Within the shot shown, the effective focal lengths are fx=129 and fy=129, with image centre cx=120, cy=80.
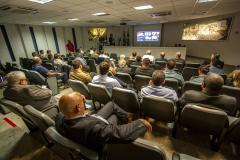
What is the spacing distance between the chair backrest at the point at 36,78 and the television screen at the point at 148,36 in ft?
29.6

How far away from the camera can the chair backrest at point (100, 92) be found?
7.22 ft

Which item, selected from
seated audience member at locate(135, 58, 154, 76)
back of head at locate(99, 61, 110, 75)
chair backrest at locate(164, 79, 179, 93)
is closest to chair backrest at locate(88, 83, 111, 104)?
back of head at locate(99, 61, 110, 75)

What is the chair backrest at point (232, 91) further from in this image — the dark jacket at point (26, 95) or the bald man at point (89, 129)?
the dark jacket at point (26, 95)

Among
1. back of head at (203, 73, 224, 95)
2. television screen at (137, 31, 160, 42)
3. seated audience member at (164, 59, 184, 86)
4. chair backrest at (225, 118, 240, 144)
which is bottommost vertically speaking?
chair backrest at (225, 118, 240, 144)

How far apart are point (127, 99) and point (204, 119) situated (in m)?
1.02

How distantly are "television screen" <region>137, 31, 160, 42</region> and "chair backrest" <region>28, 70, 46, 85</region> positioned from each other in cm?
901

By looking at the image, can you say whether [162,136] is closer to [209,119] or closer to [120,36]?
[209,119]

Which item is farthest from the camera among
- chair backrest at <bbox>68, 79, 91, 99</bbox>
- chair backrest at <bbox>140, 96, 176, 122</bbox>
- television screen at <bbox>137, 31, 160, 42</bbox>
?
television screen at <bbox>137, 31, 160, 42</bbox>

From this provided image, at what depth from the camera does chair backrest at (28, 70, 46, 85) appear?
11.0ft

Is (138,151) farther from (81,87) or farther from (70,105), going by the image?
(81,87)

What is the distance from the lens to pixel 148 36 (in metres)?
10.5

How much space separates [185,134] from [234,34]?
291 inches

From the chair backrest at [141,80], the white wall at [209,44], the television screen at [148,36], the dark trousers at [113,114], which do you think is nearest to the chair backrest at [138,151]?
the dark trousers at [113,114]

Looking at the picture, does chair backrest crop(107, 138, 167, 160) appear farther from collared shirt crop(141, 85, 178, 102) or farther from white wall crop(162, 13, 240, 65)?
white wall crop(162, 13, 240, 65)
